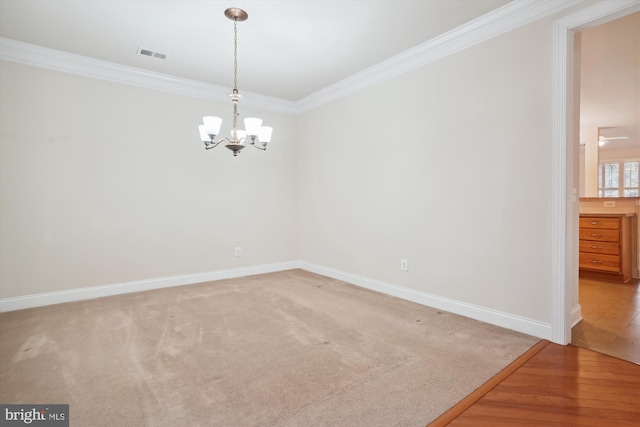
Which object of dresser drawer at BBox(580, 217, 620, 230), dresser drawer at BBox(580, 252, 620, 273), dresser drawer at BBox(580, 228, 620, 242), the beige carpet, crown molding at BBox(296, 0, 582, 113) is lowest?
the beige carpet

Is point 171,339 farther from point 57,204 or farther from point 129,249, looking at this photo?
point 57,204

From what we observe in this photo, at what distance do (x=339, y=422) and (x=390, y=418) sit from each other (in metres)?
0.27

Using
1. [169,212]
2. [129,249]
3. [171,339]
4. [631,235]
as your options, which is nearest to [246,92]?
[169,212]

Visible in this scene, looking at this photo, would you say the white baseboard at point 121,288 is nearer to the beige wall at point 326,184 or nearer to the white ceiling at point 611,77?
the beige wall at point 326,184

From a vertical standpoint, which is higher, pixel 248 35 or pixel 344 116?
pixel 248 35

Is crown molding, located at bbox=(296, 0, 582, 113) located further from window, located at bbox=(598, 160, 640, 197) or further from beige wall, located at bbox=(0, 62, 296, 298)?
window, located at bbox=(598, 160, 640, 197)

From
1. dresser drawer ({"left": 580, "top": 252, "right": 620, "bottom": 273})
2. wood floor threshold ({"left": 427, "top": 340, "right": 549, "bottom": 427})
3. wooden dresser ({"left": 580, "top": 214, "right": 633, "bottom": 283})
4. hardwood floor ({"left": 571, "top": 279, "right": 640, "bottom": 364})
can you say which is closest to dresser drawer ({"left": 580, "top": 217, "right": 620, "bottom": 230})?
wooden dresser ({"left": 580, "top": 214, "right": 633, "bottom": 283})

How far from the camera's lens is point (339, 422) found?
1.67 metres

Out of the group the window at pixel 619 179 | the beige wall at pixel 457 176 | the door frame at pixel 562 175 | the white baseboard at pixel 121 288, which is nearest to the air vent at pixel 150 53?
the beige wall at pixel 457 176

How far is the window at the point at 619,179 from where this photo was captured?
32.0 feet

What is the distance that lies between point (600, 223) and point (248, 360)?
525cm

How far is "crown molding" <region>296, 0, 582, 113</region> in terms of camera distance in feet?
8.80

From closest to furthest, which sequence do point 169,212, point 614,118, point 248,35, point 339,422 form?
point 339,422, point 248,35, point 169,212, point 614,118

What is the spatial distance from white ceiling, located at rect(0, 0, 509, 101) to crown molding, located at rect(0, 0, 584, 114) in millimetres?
91
